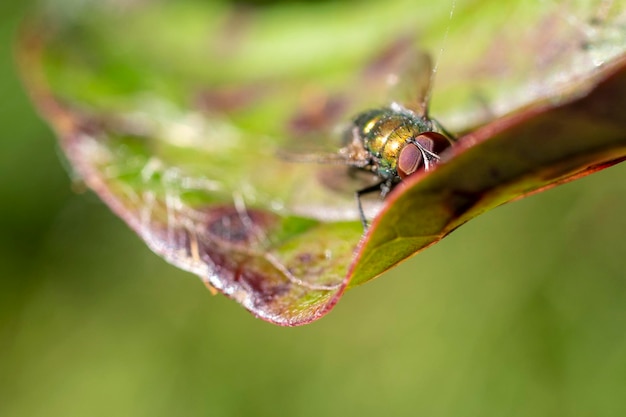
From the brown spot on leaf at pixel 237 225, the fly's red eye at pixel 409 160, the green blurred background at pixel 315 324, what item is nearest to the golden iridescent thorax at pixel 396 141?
the fly's red eye at pixel 409 160

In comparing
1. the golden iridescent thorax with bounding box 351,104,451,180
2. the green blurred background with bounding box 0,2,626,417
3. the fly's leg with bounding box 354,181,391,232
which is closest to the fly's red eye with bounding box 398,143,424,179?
the golden iridescent thorax with bounding box 351,104,451,180

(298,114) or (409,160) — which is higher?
(298,114)

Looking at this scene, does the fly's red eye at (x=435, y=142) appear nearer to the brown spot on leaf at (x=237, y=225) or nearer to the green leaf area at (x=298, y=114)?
the green leaf area at (x=298, y=114)

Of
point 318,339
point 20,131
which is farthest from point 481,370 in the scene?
point 20,131

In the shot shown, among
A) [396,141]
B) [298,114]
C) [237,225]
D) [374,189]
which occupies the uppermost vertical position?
[298,114]

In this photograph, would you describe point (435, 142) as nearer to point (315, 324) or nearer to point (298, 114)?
point (298, 114)

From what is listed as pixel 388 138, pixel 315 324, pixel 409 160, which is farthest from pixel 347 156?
pixel 315 324
